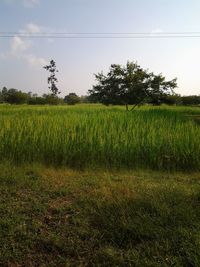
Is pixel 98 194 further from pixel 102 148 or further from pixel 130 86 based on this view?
pixel 130 86

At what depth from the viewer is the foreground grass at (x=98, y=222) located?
293cm

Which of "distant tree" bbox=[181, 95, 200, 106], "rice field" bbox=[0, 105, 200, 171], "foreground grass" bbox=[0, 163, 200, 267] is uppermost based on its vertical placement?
"distant tree" bbox=[181, 95, 200, 106]

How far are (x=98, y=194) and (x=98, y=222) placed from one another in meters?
0.89

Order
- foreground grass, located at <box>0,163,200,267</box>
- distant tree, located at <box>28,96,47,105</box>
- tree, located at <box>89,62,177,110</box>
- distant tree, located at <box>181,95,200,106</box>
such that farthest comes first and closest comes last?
distant tree, located at <box>181,95,200,106</box>, distant tree, located at <box>28,96,47,105</box>, tree, located at <box>89,62,177,110</box>, foreground grass, located at <box>0,163,200,267</box>

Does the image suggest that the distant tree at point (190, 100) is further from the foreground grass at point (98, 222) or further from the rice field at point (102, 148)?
the foreground grass at point (98, 222)

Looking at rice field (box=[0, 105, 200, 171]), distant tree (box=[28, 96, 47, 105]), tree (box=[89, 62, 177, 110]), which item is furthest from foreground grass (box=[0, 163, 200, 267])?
distant tree (box=[28, 96, 47, 105])

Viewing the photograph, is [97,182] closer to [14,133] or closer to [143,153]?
[143,153]

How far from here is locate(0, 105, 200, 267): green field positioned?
3.01 metres

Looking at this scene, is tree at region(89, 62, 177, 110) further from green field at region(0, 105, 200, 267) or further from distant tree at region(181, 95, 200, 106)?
distant tree at region(181, 95, 200, 106)

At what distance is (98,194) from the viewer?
4.48 metres

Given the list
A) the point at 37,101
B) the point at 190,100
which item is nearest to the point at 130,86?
the point at 37,101

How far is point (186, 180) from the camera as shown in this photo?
559 centimetres

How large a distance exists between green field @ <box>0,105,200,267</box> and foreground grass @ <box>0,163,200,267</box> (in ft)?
0.03

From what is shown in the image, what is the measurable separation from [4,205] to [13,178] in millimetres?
1143
